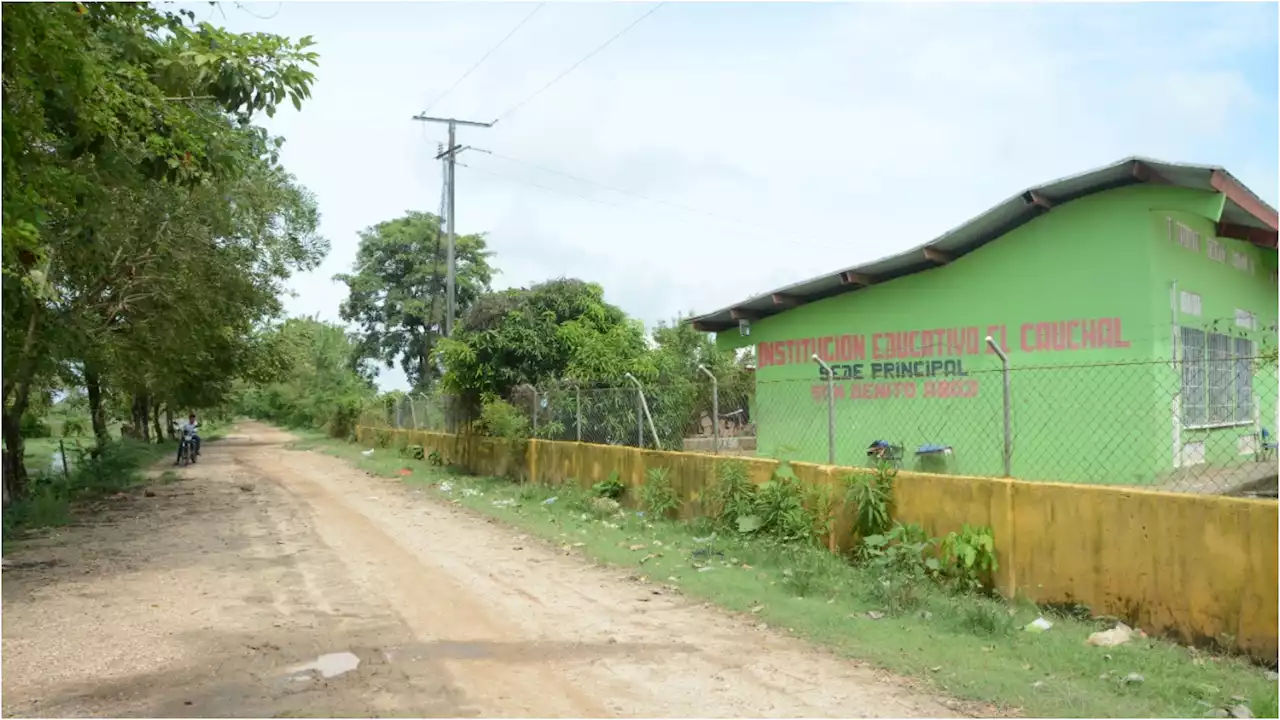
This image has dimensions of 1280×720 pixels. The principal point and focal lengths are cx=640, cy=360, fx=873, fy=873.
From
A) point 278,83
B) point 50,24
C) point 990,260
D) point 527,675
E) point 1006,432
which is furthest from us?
point 990,260

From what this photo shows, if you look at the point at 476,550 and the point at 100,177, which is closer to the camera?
the point at 100,177

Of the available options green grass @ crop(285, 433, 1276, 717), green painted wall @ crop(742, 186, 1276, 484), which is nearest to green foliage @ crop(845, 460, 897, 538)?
green grass @ crop(285, 433, 1276, 717)

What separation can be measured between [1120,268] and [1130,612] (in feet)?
17.0

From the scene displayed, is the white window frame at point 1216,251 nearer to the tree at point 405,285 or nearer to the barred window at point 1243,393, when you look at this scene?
the barred window at point 1243,393

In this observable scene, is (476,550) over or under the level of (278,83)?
under

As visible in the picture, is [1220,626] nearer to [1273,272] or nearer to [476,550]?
[476,550]

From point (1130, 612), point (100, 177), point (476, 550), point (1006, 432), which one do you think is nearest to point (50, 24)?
point (100, 177)

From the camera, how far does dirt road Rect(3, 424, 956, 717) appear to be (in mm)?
4883

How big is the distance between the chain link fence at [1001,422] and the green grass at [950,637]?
55.2 inches

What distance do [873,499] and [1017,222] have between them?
4963 mm

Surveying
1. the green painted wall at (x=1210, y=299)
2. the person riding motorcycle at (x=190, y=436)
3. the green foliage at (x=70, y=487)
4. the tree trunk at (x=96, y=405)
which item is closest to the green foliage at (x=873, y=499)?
the green painted wall at (x=1210, y=299)

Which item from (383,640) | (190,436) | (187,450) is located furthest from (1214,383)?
(187,450)

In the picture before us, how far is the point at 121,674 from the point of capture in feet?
18.0

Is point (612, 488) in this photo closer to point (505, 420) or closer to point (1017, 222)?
point (505, 420)
